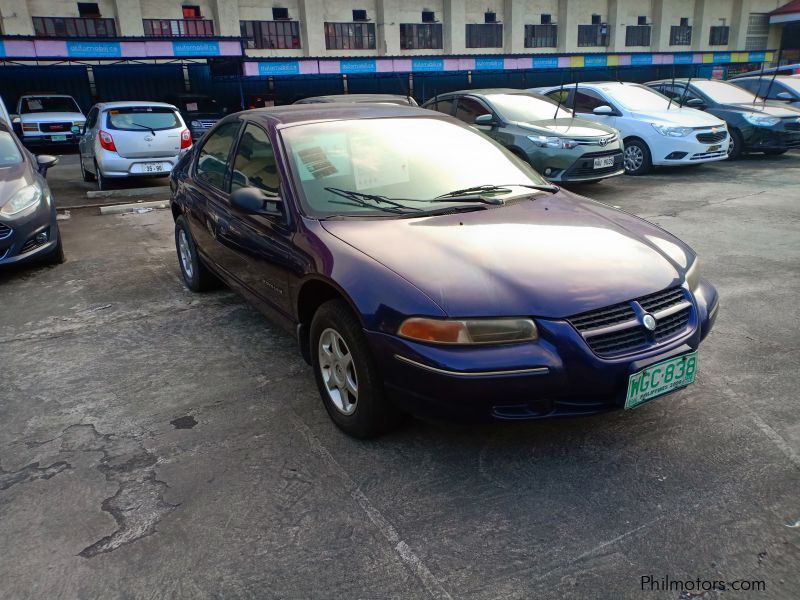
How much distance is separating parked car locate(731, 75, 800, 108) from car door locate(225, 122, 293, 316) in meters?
12.4

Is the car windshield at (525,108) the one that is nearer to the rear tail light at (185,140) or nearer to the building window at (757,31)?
the rear tail light at (185,140)

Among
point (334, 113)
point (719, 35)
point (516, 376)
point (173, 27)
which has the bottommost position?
point (516, 376)

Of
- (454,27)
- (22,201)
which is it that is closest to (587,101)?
(22,201)

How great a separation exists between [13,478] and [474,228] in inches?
92.8

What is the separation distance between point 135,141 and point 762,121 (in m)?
11.0

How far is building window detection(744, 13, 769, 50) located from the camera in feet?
130

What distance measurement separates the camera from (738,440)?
9.34ft

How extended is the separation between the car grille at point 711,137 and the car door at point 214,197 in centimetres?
842

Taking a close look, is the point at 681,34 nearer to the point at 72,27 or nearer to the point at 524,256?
the point at 72,27

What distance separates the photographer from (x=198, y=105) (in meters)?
21.2

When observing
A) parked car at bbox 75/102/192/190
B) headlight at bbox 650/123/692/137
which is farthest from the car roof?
headlight at bbox 650/123/692/137

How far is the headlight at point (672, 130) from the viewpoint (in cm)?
1017

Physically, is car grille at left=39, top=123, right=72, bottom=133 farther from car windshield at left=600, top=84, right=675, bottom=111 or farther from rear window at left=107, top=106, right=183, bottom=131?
car windshield at left=600, top=84, right=675, bottom=111

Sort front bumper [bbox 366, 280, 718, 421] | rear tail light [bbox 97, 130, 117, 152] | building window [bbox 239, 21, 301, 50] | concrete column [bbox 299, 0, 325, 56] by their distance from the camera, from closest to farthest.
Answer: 1. front bumper [bbox 366, 280, 718, 421]
2. rear tail light [bbox 97, 130, 117, 152]
3. building window [bbox 239, 21, 301, 50]
4. concrete column [bbox 299, 0, 325, 56]
